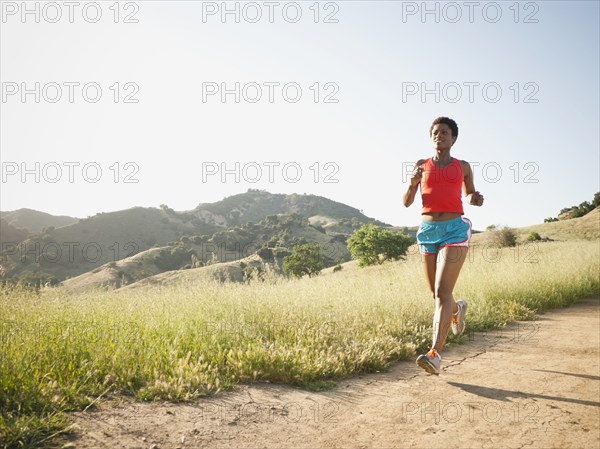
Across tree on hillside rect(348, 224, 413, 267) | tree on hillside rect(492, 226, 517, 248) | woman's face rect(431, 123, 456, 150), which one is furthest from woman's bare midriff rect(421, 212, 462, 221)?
tree on hillside rect(492, 226, 517, 248)

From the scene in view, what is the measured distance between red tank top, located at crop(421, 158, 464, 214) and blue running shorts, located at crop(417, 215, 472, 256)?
152mm

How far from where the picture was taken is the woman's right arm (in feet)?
16.0

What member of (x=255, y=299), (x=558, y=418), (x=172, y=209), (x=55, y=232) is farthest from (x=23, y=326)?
(x=172, y=209)

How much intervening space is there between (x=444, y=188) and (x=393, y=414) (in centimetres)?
262

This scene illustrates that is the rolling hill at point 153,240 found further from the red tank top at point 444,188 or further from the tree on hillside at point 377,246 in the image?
the red tank top at point 444,188

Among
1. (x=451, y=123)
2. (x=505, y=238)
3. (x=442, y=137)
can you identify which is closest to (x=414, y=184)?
(x=442, y=137)

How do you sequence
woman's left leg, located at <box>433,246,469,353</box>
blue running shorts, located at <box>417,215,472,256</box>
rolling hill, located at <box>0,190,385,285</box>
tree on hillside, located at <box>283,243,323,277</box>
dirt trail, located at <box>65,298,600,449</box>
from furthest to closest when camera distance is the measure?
rolling hill, located at <box>0,190,385,285</box>, tree on hillside, located at <box>283,243,323,277</box>, blue running shorts, located at <box>417,215,472,256</box>, woman's left leg, located at <box>433,246,469,353</box>, dirt trail, located at <box>65,298,600,449</box>

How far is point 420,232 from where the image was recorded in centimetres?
483

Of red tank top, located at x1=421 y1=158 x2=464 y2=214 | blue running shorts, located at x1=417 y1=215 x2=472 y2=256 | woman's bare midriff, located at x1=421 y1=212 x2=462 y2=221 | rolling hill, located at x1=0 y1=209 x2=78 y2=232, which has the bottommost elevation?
blue running shorts, located at x1=417 y1=215 x2=472 y2=256

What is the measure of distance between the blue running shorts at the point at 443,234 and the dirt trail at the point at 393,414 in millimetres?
1537

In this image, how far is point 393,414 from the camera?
338 cm

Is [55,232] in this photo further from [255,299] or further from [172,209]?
[255,299]

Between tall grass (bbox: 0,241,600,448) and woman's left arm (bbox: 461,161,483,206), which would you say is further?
woman's left arm (bbox: 461,161,483,206)

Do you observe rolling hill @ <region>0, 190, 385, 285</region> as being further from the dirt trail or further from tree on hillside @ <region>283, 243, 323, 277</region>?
the dirt trail
